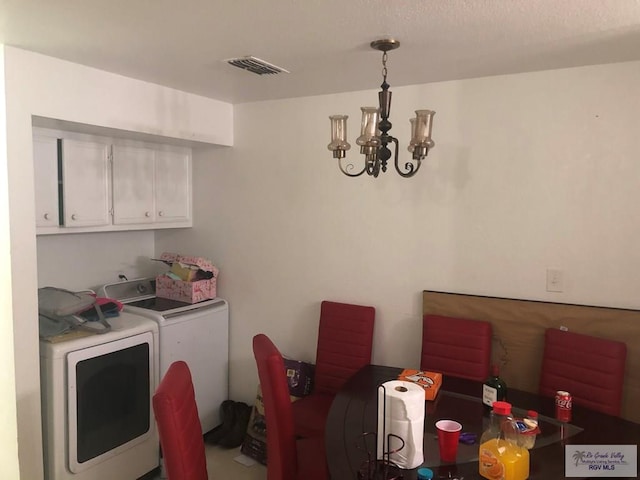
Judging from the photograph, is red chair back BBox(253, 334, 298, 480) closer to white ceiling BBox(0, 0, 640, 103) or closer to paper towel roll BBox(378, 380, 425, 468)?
paper towel roll BBox(378, 380, 425, 468)

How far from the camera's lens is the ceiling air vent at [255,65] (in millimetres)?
2357

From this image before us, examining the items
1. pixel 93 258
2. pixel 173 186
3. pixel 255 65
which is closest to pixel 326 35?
pixel 255 65

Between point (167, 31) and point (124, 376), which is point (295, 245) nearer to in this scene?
point (124, 376)

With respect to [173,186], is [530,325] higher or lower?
lower

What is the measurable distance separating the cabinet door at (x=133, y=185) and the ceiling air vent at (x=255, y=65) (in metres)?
1.19

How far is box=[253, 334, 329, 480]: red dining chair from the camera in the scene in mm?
2156

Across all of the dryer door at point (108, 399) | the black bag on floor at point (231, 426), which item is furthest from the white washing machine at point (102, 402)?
the black bag on floor at point (231, 426)

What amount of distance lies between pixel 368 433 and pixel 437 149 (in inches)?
65.7

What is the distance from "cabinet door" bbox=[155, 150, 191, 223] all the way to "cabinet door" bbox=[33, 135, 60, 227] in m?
0.74

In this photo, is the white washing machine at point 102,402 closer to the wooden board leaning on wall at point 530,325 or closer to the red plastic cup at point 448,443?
the wooden board leaning on wall at point 530,325

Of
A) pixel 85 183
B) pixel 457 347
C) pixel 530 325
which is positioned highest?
pixel 85 183

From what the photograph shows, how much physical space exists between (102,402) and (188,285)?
96 cm

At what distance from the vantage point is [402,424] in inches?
64.1

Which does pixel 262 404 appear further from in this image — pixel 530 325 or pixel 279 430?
pixel 530 325
